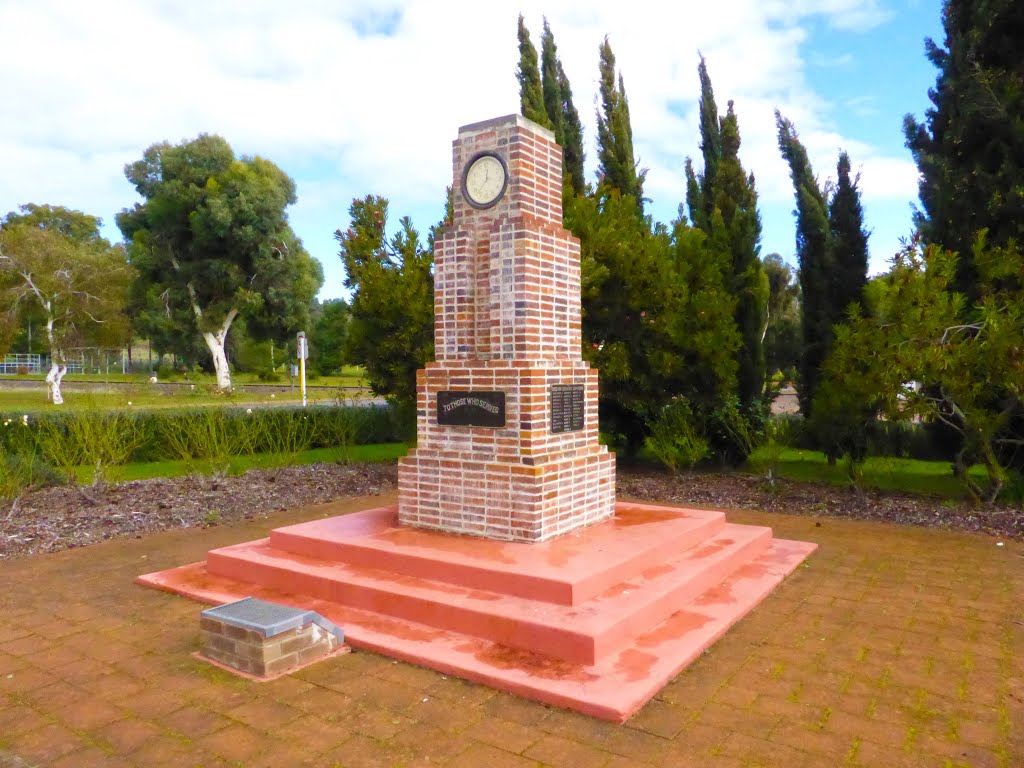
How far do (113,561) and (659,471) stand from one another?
7.95 metres

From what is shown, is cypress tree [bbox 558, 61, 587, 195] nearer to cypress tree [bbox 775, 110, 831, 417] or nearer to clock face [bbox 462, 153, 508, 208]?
cypress tree [bbox 775, 110, 831, 417]

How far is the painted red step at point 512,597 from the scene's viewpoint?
13.3 feet

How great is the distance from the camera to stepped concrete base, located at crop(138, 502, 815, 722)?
3.88 metres

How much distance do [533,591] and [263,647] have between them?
5.28 ft

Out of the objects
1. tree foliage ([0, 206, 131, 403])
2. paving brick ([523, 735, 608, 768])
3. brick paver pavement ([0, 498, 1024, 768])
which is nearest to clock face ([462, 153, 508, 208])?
brick paver pavement ([0, 498, 1024, 768])

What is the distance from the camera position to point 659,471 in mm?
11781

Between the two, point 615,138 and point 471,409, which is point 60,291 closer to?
point 615,138

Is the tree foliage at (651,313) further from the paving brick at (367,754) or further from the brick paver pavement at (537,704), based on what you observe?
the paving brick at (367,754)

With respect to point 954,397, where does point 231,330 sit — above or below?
above

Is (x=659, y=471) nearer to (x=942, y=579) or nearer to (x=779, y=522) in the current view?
(x=779, y=522)

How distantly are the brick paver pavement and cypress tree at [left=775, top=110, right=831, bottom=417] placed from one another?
277 inches

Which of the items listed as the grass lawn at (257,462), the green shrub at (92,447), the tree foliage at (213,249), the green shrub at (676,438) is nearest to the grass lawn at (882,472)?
the green shrub at (676,438)

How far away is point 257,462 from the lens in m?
11.6

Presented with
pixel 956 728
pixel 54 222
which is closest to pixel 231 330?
pixel 54 222
